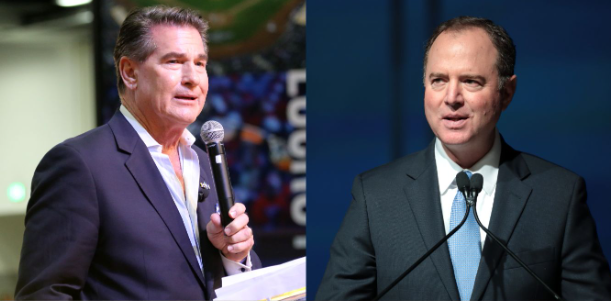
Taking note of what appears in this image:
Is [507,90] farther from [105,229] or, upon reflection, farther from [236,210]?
[105,229]

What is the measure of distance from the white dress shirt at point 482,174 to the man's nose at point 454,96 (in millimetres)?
172

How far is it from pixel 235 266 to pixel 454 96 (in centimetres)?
114

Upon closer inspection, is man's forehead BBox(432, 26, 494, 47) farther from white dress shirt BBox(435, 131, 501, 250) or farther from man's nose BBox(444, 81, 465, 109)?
white dress shirt BBox(435, 131, 501, 250)

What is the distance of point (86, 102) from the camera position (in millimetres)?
2822

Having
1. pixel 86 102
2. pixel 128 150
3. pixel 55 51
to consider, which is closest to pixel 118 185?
pixel 128 150

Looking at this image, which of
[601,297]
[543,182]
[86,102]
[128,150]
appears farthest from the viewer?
[86,102]

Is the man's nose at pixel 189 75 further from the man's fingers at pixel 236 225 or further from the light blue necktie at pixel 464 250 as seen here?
the light blue necktie at pixel 464 250

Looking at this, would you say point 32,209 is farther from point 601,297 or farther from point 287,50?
point 601,297

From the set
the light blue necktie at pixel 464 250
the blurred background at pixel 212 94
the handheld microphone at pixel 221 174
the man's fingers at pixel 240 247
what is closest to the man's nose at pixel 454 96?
the light blue necktie at pixel 464 250

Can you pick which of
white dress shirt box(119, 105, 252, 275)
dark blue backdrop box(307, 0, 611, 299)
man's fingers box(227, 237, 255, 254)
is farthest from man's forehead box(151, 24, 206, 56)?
man's fingers box(227, 237, 255, 254)

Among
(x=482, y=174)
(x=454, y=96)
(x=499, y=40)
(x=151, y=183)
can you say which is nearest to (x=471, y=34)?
(x=499, y=40)

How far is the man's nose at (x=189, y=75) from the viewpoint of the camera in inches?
105

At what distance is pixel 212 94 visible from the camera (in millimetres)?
2822

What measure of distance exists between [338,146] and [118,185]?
1.03 meters
